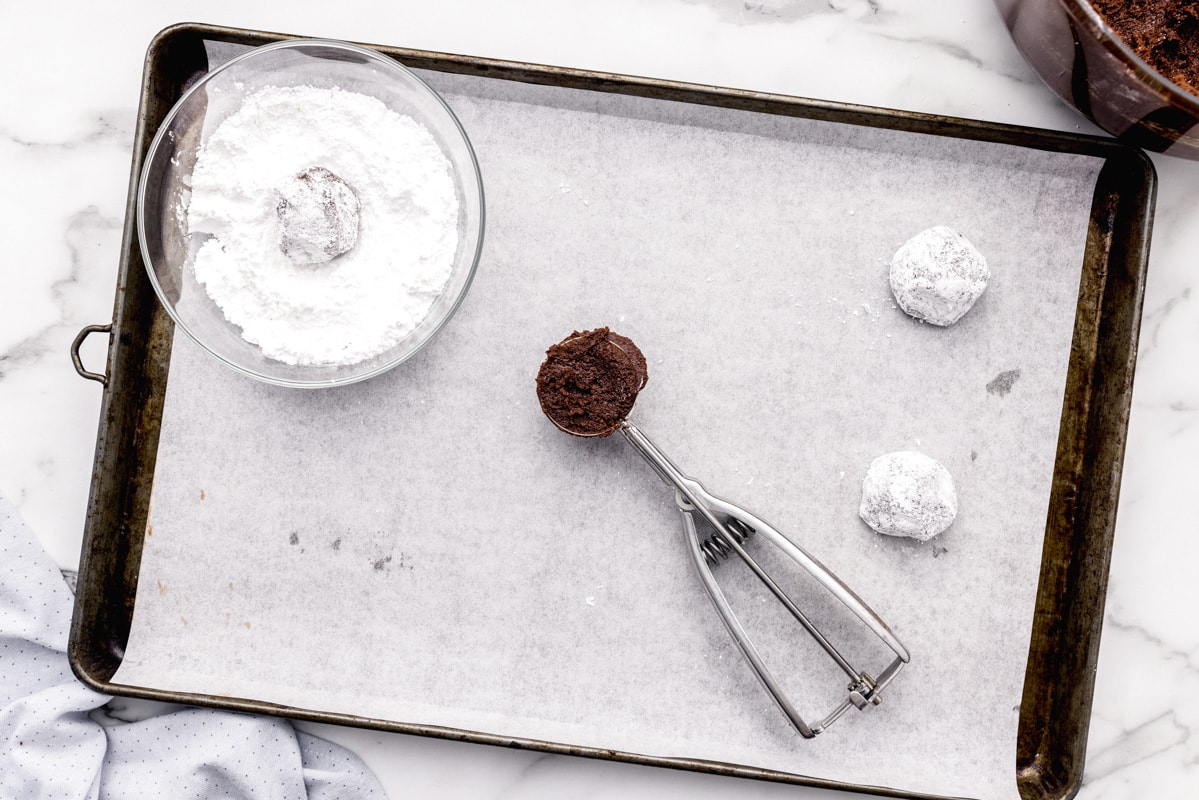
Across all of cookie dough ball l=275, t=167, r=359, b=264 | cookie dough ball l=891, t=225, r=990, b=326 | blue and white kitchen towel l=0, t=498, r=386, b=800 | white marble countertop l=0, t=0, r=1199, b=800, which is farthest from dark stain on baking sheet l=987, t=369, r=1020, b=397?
blue and white kitchen towel l=0, t=498, r=386, b=800

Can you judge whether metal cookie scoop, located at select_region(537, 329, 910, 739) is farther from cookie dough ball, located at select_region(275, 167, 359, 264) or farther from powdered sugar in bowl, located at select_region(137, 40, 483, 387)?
cookie dough ball, located at select_region(275, 167, 359, 264)

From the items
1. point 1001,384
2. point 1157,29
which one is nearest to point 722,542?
point 1001,384

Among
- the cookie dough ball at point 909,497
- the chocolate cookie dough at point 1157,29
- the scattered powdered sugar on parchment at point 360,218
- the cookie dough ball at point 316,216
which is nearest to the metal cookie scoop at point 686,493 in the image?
the cookie dough ball at point 909,497

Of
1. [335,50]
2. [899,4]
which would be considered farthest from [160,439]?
[899,4]

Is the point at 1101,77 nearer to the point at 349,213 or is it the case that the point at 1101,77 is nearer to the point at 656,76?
the point at 656,76

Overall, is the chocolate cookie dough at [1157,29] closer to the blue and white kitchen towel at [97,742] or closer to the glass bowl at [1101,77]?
the glass bowl at [1101,77]

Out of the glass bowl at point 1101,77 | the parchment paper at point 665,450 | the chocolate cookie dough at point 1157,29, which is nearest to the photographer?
the glass bowl at point 1101,77
